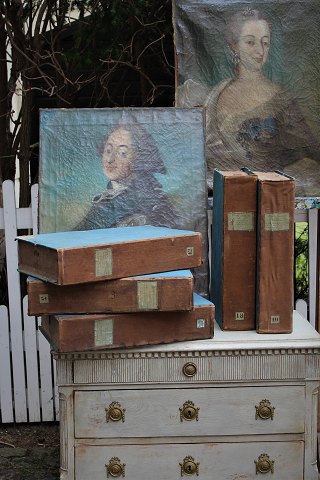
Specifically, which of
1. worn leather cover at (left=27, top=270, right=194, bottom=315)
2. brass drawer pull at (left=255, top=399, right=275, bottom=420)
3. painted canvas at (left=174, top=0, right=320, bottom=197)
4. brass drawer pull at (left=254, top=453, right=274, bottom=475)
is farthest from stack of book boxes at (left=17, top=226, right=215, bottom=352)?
painted canvas at (left=174, top=0, right=320, bottom=197)

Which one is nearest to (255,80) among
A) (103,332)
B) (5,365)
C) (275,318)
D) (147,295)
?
(275,318)

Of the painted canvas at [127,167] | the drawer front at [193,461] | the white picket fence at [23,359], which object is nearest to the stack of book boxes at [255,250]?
the painted canvas at [127,167]

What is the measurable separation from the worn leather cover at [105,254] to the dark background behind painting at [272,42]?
1.15m

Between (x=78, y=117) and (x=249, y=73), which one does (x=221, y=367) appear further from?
(x=249, y=73)

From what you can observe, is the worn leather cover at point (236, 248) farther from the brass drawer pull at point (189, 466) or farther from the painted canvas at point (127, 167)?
the brass drawer pull at point (189, 466)

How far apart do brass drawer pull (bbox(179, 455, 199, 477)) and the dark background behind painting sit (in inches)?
73.3

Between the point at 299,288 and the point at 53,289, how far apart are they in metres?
2.55

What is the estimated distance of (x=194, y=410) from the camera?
331cm

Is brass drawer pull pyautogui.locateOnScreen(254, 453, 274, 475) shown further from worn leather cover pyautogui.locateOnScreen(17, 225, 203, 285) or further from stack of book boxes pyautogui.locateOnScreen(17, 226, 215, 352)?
worn leather cover pyautogui.locateOnScreen(17, 225, 203, 285)

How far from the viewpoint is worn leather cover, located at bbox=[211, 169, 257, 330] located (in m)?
3.32

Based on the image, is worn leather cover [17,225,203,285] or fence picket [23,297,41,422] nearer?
worn leather cover [17,225,203,285]

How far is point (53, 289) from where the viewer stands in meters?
3.08

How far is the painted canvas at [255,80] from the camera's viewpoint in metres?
4.11

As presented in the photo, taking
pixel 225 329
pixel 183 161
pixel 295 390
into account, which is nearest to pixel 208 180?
pixel 183 161
